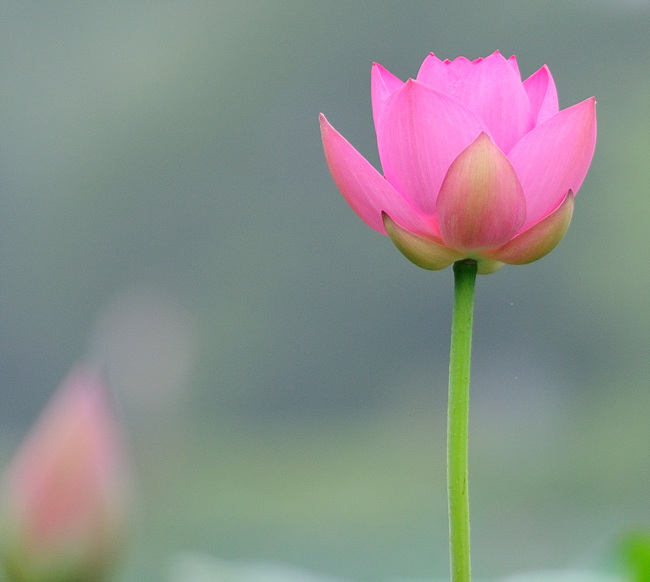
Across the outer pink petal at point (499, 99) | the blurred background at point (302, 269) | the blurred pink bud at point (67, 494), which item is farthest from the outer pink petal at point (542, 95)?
the blurred background at point (302, 269)

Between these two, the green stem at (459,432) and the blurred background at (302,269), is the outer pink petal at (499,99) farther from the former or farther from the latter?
the blurred background at (302,269)

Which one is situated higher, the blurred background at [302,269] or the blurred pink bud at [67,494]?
the blurred background at [302,269]

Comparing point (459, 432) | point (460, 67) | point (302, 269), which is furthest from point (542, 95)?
point (302, 269)

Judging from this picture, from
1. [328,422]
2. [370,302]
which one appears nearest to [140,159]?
[370,302]

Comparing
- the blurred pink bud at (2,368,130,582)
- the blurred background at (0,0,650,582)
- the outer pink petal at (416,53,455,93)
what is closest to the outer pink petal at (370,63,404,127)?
the outer pink petal at (416,53,455,93)

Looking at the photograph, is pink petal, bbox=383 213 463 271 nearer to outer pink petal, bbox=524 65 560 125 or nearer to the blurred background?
outer pink petal, bbox=524 65 560 125

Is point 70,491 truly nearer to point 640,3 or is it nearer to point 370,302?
point 370,302

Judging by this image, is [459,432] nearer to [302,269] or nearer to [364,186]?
[364,186]
